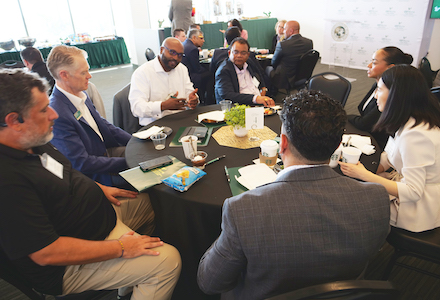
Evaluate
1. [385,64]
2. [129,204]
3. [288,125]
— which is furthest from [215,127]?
[385,64]

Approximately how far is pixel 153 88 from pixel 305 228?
2606 millimetres

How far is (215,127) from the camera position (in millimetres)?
2312

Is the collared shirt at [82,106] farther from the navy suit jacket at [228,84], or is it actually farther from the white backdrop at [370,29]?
the white backdrop at [370,29]

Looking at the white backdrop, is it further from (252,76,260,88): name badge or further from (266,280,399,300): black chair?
(266,280,399,300): black chair

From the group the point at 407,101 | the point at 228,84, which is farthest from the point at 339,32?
the point at 407,101

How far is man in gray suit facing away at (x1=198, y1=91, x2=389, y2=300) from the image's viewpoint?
0.81m

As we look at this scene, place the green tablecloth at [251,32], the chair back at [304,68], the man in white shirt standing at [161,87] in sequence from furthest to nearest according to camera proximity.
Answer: the green tablecloth at [251,32], the chair back at [304,68], the man in white shirt standing at [161,87]

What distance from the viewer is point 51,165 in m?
1.34

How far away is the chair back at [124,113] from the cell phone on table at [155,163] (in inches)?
60.9

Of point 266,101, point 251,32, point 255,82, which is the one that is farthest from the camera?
point 251,32

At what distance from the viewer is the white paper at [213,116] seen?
7.87 ft

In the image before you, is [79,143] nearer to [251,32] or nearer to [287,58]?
[287,58]

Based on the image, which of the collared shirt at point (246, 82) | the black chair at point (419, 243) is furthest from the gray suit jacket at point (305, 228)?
the collared shirt at point (246, 82)

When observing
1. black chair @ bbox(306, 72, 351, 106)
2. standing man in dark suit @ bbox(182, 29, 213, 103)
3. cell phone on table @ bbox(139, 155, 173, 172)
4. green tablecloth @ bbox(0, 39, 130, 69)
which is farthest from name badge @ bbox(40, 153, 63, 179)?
green tablecloth @ bbox(0, 39, 130, 69)
